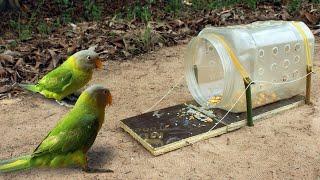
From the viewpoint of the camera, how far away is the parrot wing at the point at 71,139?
6.53 ft

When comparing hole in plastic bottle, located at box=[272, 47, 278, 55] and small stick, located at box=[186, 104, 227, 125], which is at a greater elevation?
hole in plastic bottle, located at box=[272, 47, 278, 55]

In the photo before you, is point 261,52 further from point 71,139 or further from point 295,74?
point 71,139

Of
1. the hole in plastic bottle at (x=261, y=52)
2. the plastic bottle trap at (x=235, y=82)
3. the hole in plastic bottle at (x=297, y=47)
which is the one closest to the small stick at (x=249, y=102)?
the plastic bottle trap at (x=235, y=82)

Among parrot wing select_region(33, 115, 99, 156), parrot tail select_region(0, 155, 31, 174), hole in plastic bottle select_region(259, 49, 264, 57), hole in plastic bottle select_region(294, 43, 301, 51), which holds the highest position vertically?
hole in plastic bottle select_region(259, 49, 264, 57)

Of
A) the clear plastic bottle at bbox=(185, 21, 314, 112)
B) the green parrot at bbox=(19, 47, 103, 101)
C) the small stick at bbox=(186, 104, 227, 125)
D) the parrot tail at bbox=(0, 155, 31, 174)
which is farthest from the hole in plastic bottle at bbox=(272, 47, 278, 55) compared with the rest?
the parrot tail at bbox=(0, 155, 31, 174)

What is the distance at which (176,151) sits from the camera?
89.0 inches

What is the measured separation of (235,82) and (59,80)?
1097 mm

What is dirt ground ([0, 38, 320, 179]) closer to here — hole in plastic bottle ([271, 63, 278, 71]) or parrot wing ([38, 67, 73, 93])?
parrot wing ([38, 67, 73, 93])

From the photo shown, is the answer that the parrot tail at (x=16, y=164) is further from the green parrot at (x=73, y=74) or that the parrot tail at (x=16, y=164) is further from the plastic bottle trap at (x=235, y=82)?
the green parrot at (x=73, y=74)

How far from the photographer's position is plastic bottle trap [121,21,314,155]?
244 centimetres

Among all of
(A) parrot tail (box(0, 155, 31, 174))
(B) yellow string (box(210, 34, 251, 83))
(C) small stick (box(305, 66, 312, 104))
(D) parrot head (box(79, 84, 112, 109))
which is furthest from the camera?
(C) small stick (box(305, 66, 312, 104))

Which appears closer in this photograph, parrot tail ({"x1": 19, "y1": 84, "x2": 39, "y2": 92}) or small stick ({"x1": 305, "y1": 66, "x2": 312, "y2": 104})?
small stick ({"x1": 305, "y1": 66, "x2": 312, "y2": 104})

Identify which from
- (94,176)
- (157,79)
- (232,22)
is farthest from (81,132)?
(232,22)

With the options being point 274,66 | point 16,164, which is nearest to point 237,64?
point 274,66
